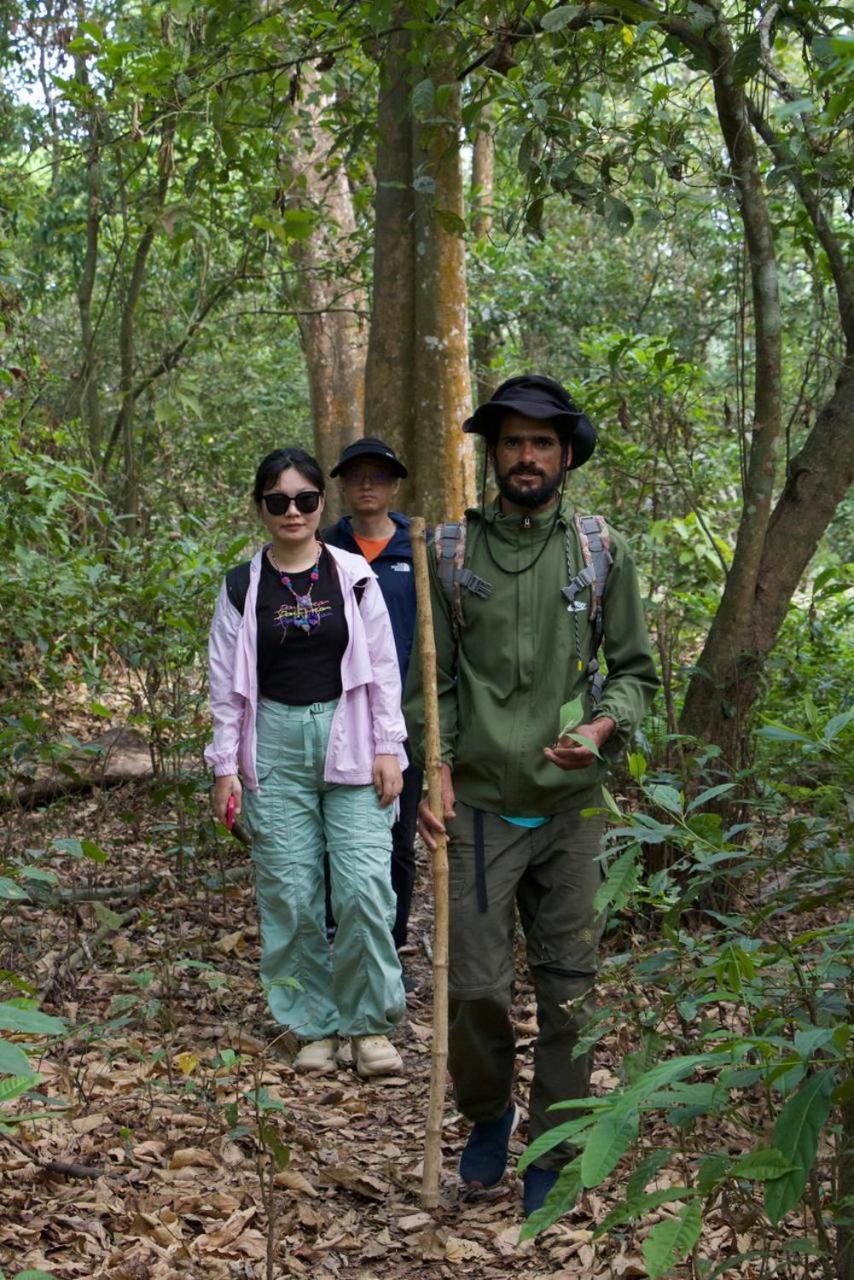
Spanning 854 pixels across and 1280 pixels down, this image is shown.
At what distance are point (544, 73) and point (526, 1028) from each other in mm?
3951

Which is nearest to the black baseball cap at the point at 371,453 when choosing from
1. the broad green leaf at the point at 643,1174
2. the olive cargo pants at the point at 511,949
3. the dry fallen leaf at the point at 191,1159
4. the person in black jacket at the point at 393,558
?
the person in black jacket at the point at 393,558

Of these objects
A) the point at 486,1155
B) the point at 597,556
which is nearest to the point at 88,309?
the point at 597,556

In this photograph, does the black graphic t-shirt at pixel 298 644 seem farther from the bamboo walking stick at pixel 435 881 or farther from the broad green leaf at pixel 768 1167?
the broad green leaf at pixel 768 1167

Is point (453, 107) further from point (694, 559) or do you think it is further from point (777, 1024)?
point (777, 1024)

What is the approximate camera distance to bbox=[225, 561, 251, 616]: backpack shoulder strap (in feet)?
17.5

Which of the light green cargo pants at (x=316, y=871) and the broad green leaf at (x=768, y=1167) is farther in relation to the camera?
the light green cargo pants at (x=316, y=871)

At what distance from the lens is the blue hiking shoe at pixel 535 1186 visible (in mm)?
3973

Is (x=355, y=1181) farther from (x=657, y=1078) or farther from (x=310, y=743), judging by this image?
(x=657, y=1078)

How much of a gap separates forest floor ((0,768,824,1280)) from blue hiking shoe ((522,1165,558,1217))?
0.11m

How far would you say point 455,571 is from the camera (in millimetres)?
4203

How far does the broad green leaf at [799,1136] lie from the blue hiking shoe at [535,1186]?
208 centimetres

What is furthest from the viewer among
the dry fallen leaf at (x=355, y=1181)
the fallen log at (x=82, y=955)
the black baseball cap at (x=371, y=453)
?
the black baseball cap at (x=371, y=453)

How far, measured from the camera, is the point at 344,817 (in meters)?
5.34

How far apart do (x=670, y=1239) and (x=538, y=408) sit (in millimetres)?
2592
